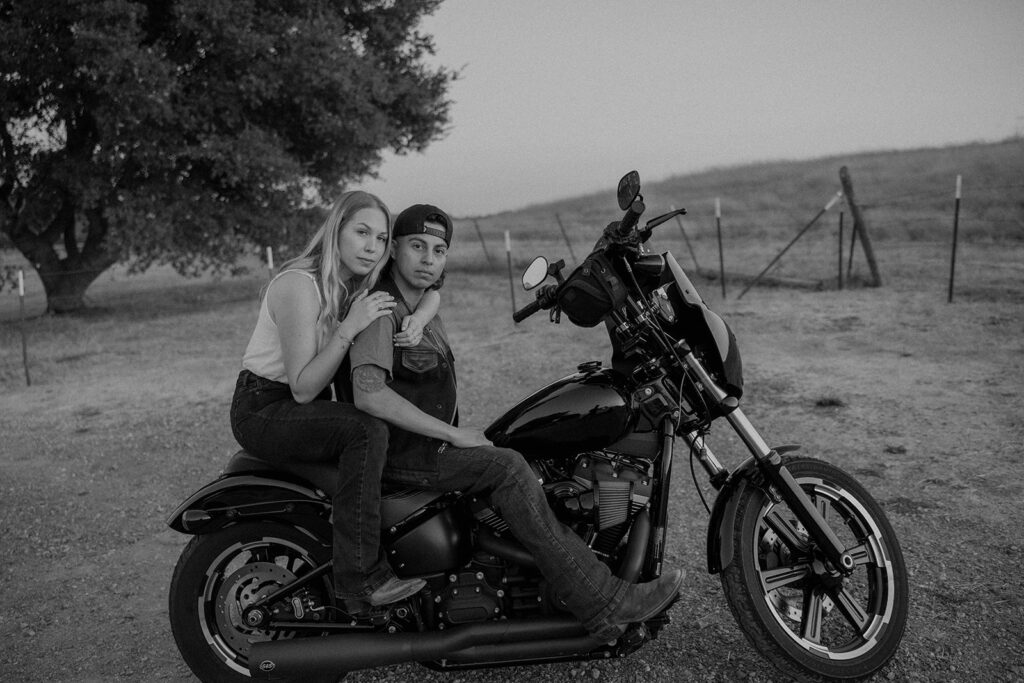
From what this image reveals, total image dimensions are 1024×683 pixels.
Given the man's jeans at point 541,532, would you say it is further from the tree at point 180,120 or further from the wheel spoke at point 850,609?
the tree at point 180,120

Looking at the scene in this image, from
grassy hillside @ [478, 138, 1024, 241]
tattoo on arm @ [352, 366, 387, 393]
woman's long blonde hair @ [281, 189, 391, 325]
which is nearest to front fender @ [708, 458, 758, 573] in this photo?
tattoo on arm @ [352, 366, 387, 393]

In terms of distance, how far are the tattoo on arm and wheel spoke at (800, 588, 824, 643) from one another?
1.74 metres

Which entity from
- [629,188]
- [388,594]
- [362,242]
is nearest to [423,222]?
[362,242]

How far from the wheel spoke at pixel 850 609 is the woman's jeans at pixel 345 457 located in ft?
5.32

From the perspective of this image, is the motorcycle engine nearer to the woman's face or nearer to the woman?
the woman

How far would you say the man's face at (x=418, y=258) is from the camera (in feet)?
9.61

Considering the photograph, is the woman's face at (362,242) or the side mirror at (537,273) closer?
the side mirror at (537,273)

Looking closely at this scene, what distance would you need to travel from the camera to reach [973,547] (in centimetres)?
391

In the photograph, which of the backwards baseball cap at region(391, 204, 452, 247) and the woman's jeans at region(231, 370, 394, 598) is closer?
the woman's jeans at region(231, 370, 394, 598)

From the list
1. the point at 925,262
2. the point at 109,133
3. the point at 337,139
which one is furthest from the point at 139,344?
the point at 925,262

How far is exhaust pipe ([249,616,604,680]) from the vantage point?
2.67 meters

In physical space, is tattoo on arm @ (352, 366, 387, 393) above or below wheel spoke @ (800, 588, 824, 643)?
above

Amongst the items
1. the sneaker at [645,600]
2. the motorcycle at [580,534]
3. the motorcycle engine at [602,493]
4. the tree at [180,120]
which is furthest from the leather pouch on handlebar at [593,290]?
the tree at [180,120]

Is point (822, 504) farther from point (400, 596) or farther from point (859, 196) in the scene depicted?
point (859, 196)
